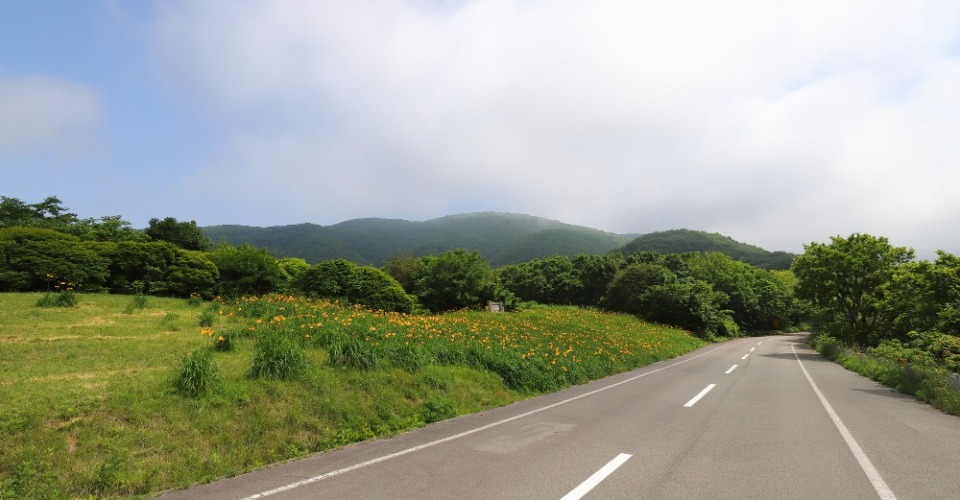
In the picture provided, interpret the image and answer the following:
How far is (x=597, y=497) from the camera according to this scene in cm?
462

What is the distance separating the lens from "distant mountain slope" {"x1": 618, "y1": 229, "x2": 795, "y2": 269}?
461 ft

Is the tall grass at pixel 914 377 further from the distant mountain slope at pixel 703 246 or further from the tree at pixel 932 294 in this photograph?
the distant mountain slope at pixel 703 246

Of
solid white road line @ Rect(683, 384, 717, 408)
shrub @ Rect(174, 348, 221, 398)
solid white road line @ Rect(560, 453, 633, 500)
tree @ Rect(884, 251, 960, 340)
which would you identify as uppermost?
tree @ Rect(884, 251, 960, 340)

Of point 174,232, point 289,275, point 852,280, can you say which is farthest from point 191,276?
Answer: point 852,280

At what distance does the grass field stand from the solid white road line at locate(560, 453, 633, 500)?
3771mm

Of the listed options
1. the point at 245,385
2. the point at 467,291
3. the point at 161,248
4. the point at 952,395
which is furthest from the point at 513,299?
the point at 245,385

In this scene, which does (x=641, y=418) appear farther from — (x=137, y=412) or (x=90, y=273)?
(x=90, y=273)

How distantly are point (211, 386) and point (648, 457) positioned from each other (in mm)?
6536

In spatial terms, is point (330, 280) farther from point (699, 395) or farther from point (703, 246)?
point (703, 246)

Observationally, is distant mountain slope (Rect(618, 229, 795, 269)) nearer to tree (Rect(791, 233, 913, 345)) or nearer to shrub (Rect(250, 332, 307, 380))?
tree (Rect(791, 233, 913, 345))

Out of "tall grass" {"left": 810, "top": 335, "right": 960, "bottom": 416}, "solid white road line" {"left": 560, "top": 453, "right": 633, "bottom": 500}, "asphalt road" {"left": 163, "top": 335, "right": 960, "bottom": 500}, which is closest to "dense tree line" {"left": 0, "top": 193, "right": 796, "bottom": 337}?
"asphalt road" {"left": 163, "top": 335, "right": 960, "bottom": 500}

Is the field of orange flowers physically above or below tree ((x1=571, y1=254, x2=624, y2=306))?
below

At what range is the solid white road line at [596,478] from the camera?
4691mm

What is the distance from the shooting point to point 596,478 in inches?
205
